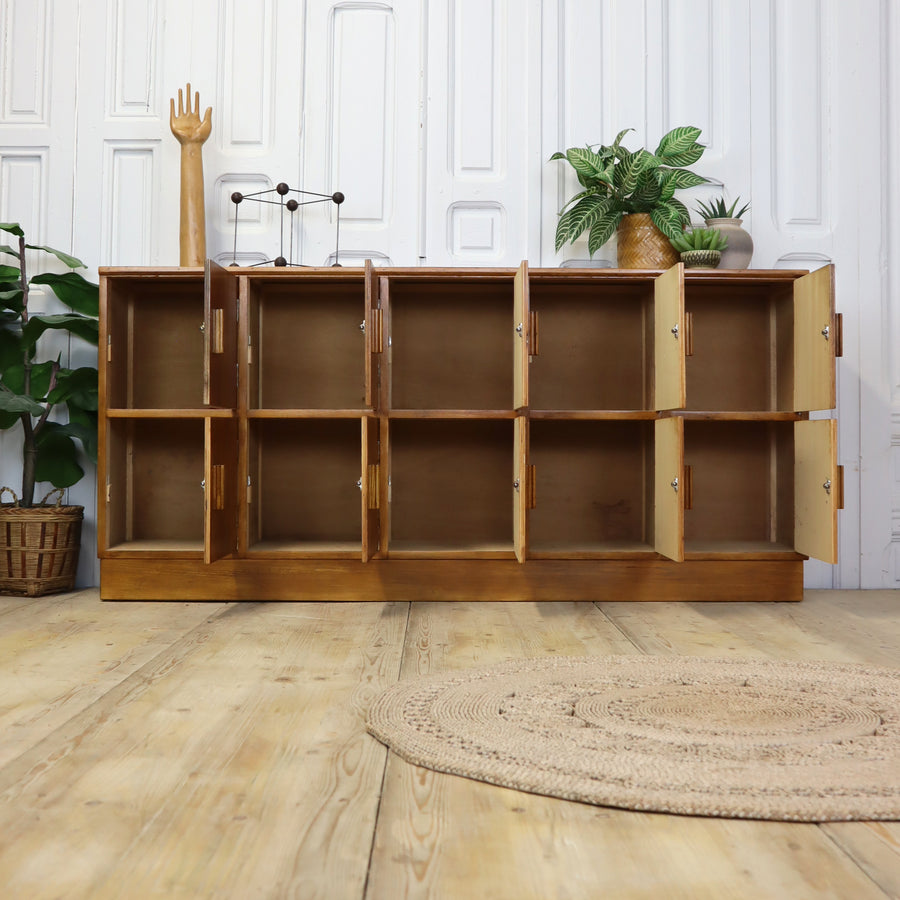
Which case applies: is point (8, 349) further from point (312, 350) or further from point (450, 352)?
point (450, 352)

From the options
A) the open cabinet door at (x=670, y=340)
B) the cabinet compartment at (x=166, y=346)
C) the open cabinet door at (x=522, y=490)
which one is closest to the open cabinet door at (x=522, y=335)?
the open cabinet door at (x=522, y=490)

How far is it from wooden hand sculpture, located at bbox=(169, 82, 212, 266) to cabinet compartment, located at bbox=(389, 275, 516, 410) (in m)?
0.60

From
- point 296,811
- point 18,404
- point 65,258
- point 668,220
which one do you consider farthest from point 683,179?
point 296,811

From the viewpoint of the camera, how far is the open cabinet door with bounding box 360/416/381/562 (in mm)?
2305

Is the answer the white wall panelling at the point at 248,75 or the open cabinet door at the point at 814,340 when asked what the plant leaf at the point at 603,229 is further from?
the white wall panelling at the point at 248,75

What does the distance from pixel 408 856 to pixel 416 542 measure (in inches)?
72.2

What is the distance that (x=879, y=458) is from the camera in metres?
2.85

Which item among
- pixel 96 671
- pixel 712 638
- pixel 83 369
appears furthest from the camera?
pixel 83 369

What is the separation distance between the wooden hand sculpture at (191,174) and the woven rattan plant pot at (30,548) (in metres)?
0.84

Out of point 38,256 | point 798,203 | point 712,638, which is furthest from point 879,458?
point 38,256

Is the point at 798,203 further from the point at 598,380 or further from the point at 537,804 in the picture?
the point at 537,804

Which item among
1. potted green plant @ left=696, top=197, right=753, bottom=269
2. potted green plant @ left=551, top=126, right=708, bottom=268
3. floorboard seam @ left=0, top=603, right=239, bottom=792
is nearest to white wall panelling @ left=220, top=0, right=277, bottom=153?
potted green plant @ left=551, top=126, right=708, bottom=268

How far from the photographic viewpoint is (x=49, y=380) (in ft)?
8.82

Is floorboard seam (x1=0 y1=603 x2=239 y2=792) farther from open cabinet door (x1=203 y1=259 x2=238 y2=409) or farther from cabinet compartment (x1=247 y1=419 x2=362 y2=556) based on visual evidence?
cabinet compartment (x1=247 y1=419 x2=362 y2=556)
